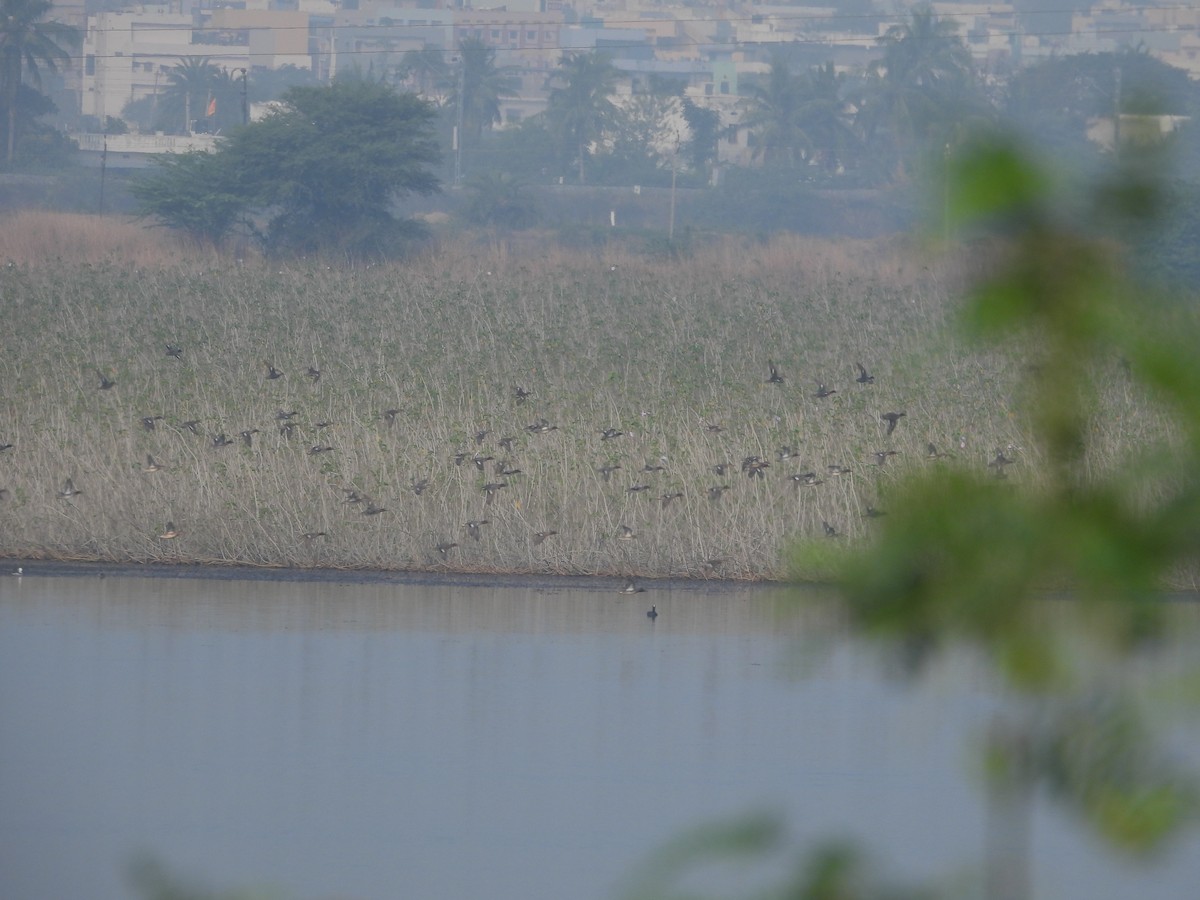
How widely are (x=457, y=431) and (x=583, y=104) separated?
69.7m

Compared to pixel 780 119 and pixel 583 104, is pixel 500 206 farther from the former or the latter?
pixel 583 104

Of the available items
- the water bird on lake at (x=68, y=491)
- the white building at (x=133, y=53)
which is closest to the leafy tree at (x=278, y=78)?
the white building at (x=133, y=53)

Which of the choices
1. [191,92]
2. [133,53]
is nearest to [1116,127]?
[191,92]

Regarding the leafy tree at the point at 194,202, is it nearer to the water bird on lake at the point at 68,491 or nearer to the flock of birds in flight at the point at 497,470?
the flock of birds in flight at the point at 497,470

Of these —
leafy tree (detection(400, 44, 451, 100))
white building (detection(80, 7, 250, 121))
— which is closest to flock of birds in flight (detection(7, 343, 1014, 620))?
leafy tree (detection(400, 44, 451, 100))

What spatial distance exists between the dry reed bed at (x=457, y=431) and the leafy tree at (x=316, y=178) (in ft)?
63.8

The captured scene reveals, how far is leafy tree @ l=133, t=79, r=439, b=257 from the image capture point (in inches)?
1438

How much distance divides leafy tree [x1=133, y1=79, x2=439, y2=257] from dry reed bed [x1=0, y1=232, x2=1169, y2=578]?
19.5m

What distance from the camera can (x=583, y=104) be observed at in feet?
257

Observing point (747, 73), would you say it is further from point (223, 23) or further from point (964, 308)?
point (964, 308)

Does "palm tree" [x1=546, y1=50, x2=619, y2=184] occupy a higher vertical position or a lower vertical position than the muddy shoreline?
higher

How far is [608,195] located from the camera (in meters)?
67.7

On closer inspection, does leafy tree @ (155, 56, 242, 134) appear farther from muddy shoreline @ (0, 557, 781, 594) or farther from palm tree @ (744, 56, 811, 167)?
muddy shoreline @ (0, 557, 781, 594)

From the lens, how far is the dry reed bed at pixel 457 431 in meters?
9.31
